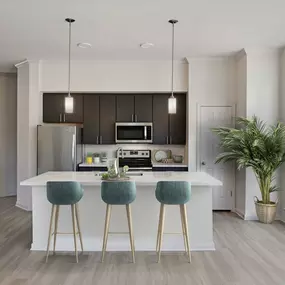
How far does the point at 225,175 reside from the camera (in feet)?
18.8

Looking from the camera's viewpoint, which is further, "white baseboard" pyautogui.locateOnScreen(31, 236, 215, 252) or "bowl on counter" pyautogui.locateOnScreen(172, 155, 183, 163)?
"bowl on counter" pyautogui.locateOnScreen(172, 155, 183, 163)

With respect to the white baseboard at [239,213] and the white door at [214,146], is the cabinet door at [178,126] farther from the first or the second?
the white baseboard at [239,213]

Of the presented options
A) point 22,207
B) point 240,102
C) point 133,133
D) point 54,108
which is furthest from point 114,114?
point 22,207

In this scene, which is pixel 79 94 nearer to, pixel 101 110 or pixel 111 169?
pixel 101 110

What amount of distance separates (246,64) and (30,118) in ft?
13.2

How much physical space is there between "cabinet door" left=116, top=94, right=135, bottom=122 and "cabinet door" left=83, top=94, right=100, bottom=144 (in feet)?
1.38

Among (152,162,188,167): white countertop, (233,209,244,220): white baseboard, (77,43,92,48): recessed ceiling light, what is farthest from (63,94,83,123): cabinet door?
(233,209,244,220): white baseboard

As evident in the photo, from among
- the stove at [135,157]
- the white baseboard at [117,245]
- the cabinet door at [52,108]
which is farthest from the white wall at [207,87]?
the cabinet door at [52,108]

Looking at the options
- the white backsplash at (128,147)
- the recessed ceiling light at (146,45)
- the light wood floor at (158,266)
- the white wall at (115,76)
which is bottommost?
the light wood floor at (158,266)

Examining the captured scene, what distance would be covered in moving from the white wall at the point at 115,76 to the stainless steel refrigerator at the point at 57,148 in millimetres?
843

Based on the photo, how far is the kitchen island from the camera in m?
3.81

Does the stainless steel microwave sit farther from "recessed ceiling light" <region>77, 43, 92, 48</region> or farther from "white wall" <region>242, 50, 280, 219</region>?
"white wall" <region>242, 50, 280, 219</region>

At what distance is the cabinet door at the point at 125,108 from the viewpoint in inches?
240

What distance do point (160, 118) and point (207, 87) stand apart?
42.2 inches
